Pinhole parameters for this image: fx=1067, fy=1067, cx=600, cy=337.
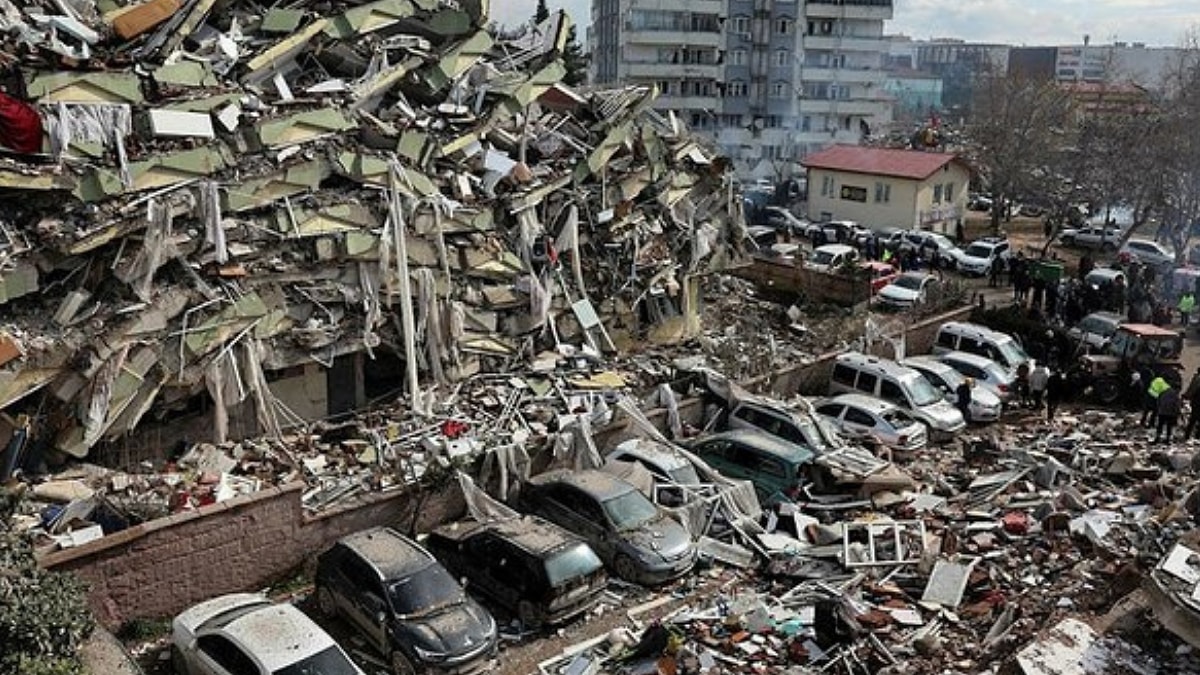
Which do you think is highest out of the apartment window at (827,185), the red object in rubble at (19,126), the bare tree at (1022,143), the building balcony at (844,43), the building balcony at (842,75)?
the building balcony at (844,43)

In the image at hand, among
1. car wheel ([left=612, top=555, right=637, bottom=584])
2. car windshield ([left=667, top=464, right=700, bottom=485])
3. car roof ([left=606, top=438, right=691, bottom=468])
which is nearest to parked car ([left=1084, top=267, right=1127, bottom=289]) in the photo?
car roof ([left=606, top=438, right=691, bottom=468])

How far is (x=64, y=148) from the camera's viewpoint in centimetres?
1708

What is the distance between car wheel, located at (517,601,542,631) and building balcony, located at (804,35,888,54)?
60.2m

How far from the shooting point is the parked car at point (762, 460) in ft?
61.0

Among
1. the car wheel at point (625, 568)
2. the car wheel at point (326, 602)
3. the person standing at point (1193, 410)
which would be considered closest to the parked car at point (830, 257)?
the person standing at point (1193, 410)

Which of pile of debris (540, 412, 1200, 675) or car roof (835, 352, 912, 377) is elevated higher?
car roof (835, 352, 912, 377)

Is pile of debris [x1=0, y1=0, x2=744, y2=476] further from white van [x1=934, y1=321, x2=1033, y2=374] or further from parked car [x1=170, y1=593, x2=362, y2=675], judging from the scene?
white van [x1=934, y1=321, x2=1033, y2=374]

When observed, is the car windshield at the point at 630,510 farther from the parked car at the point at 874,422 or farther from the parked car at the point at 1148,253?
the parked car at the point at 1148,253

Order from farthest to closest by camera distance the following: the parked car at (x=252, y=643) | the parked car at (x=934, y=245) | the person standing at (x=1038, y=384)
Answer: the parked car at (x=934, y=245)
the person standing at (x=1038, y=384)
the parked car at (x=252, y=643)

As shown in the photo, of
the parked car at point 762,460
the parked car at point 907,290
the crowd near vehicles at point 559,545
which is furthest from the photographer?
the parked car at point 907,290

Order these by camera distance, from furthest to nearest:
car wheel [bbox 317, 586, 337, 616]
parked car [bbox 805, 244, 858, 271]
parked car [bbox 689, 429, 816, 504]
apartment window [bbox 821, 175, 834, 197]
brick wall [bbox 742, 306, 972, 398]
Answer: apartment window [bbox 821, 175, 834, 197], parked car [bbox 805, 244, 858, 271], brick wall [bbox 742, 306, 972, 398], parked car [bbox 689, 429, 816, 504], car wheel [bbox 317, 586, 337, 616]

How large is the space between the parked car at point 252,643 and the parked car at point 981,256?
30.9 m

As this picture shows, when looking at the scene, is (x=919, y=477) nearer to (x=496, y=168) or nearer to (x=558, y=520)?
(x=558, y=520)

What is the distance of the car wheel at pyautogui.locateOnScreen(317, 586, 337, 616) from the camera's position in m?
14.7
